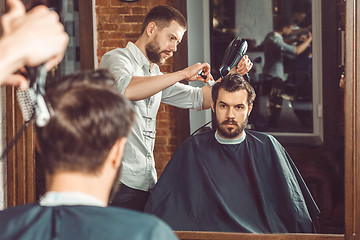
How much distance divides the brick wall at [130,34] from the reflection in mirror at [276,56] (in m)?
0.39

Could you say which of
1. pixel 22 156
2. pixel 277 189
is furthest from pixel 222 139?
pixel 22 156

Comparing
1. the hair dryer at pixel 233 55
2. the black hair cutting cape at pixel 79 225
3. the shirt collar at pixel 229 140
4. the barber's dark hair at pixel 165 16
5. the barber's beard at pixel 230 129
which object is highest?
the barber's dark hair at pixel 165 16

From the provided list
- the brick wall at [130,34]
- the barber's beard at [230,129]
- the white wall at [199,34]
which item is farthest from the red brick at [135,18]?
the barber's beard at [230,129]

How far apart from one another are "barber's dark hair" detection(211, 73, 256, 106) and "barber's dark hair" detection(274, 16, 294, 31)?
1.07 feet

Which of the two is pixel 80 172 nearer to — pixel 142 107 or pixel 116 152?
pixel 116 152

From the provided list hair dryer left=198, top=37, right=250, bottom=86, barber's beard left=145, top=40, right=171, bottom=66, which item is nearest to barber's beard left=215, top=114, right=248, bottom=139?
hair dryer left=198, top=37, right=250, bottom=86

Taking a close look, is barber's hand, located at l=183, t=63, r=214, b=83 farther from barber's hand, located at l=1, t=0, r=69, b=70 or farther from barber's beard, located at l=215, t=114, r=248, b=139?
→ barber's hand, located at l=1, t=0, r=69, b=70

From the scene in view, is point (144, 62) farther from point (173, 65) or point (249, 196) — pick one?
point (249, 196)

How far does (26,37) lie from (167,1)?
1506 millimetres

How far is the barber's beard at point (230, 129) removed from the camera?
96.9 inches

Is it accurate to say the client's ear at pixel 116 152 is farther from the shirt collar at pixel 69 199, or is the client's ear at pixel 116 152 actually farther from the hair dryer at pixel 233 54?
the hair dryer at pixel 233 54

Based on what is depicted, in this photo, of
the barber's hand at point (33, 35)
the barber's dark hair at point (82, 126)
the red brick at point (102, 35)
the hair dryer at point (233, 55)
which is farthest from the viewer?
the red brick at point (102, 35)

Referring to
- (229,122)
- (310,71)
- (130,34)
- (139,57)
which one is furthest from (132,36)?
(310,71)

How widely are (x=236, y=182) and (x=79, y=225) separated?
1408 millimetres
